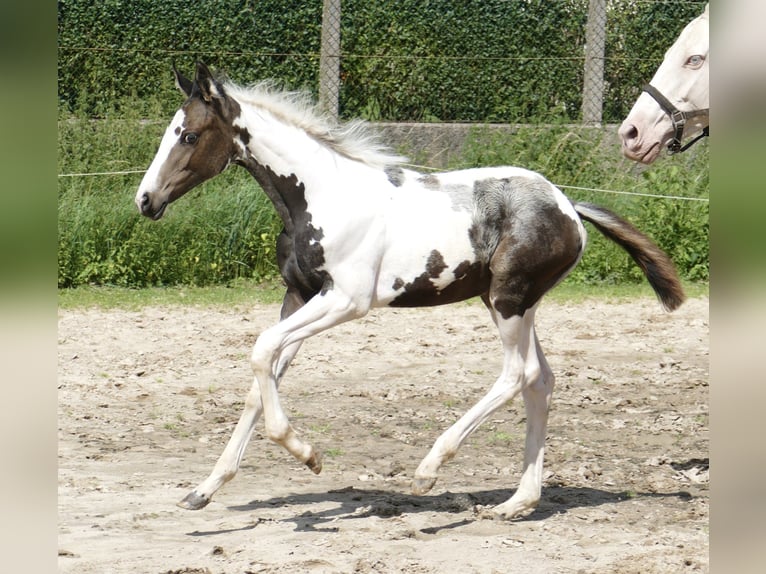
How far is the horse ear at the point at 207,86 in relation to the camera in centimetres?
455

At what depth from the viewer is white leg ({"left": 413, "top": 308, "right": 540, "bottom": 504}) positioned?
4348 mm

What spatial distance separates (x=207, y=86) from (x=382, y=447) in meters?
2.34

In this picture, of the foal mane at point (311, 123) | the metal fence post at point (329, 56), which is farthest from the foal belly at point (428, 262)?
the metal fence post at point (329, 56)

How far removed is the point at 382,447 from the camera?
5828 millimetres

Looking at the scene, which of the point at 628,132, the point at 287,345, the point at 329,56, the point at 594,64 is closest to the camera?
the point at 287,345

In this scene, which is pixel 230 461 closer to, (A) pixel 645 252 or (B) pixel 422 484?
(B) pixel 422 484

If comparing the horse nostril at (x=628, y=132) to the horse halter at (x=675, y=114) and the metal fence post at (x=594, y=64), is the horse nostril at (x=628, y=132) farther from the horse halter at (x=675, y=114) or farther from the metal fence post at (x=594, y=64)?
the metal fence post at (x=594, y=64)

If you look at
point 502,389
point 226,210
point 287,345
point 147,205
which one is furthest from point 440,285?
point 226,210

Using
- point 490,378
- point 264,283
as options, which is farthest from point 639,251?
point 264,283

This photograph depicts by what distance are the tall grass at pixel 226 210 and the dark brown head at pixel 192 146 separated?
5848mm

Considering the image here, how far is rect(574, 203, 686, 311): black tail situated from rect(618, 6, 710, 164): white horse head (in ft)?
1.03

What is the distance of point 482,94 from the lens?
509 inches

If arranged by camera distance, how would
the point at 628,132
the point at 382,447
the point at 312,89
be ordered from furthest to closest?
the point at 312,89 → the point at 382,447 → the point at 628,132
